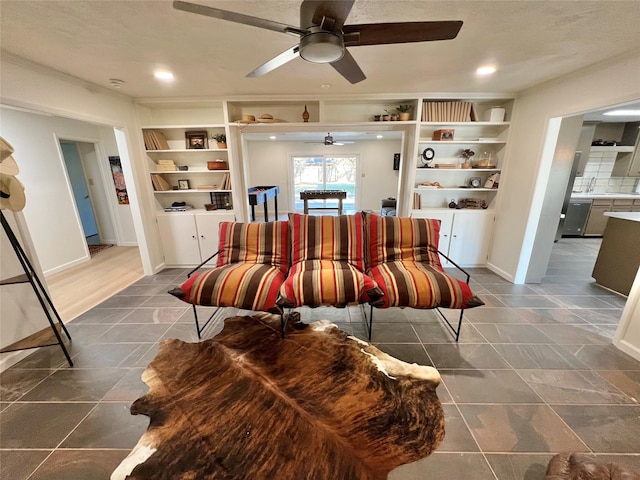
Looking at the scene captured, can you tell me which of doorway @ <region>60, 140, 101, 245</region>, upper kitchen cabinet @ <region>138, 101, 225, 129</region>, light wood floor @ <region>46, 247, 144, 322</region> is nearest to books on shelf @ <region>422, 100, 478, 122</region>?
upper kitchen cabinet @ <region>138, 101, 225, 129</region>

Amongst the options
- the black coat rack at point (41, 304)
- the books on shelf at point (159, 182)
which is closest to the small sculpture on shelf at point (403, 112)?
the books on shelf at point (159, 182)

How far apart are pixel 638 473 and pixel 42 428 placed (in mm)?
2940

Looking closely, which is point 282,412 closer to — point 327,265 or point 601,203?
point 327,265

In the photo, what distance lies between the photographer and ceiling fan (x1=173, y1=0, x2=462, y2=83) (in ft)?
3.83

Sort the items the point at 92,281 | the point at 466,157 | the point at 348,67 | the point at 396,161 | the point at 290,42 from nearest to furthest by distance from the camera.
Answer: the point at 348,67, the point at 290,42, the point at 92,281, the point at 466,157, the point at 396,161

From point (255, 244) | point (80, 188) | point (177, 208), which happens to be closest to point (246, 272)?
point (255, 244)

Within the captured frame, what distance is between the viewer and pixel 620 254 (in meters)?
3.00

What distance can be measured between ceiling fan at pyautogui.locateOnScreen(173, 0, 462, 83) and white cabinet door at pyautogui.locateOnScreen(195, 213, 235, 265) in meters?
2.70

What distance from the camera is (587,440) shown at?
140cm

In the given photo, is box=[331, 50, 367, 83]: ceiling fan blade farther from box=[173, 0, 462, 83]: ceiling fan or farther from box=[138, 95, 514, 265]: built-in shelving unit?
box=[138, 95, 514, 265]: built-in shelving unit

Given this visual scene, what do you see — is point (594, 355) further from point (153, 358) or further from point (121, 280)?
point (121, 280)

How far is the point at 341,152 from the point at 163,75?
570cm

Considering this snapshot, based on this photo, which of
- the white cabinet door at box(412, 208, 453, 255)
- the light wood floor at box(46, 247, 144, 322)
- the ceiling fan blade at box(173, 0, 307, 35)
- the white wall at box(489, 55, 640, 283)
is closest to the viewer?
the ceiling fan blade at box(173, 0, 307, 35)

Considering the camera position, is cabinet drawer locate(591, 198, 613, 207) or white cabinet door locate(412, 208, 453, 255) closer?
white cabinet door locate(412, 208, 453, 255)
